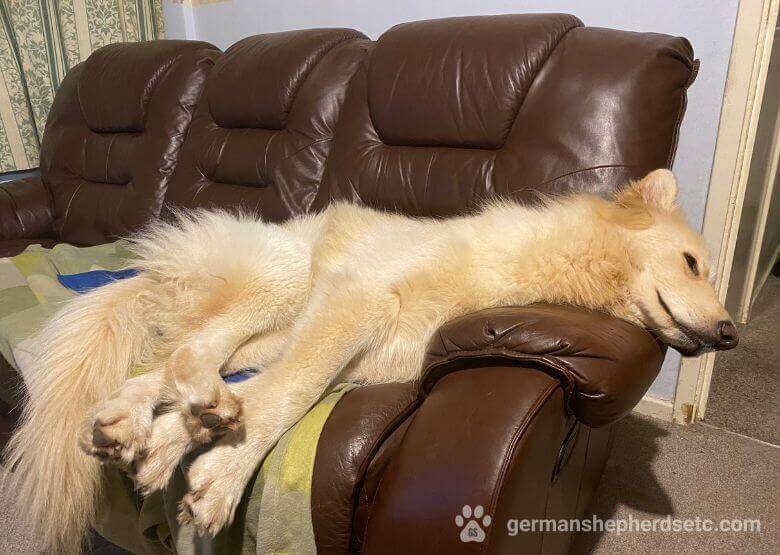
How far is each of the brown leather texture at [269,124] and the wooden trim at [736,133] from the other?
142 cm

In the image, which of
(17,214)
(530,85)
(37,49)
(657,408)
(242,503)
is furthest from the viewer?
(37,49)

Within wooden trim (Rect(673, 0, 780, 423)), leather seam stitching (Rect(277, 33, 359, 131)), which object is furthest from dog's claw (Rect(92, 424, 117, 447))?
wooden trim (Rect(673, 0, 780, 423))

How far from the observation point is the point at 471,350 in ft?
3.72

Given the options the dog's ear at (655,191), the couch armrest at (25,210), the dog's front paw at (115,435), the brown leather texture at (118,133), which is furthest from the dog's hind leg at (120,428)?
Result: the couch armrest at (25,210)

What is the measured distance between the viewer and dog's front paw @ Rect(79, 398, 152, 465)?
1.10 meters

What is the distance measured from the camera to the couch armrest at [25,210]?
303cm

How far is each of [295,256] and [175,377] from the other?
0.52m

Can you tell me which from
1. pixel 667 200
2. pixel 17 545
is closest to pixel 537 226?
pixel 667 200

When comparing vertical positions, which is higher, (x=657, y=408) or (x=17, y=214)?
(x=17, y=214)

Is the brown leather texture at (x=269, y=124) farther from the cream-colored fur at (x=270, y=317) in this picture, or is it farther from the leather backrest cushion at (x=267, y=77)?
the cream-colored fur at (x=270, y=317)

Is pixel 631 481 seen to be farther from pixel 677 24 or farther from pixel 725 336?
pixel 677 24

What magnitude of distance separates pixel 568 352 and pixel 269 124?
189cm

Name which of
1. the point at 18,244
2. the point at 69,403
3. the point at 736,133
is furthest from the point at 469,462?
the point at 18,244

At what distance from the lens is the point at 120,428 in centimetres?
112
